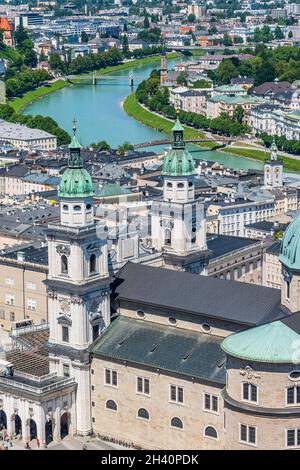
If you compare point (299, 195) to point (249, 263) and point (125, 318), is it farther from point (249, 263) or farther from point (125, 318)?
point (125, 318)

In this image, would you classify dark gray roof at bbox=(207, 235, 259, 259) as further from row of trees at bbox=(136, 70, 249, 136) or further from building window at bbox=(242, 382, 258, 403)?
row of trees at bbox=(136, 70, 249, 136)

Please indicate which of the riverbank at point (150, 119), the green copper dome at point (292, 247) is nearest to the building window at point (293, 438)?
the green copper dome at point (292, 247)

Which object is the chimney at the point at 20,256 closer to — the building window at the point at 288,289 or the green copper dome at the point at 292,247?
the green copper dome at the point at 292,247

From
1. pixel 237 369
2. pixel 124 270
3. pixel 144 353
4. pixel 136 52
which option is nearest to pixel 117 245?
pixel 124 270

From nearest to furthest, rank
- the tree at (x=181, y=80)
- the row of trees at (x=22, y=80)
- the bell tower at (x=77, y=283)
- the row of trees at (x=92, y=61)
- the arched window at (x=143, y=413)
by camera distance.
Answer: the arched window at (x=143, y=413)
the bell tower at (x=77, y=283)
the row of trees at (x=22, y=80)
the tree at (x=181, y=80)
the row of trees at (x=92, y=61)

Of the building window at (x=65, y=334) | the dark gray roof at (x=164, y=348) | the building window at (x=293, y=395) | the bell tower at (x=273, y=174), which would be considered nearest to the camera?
the building window at (x=293, y=395)

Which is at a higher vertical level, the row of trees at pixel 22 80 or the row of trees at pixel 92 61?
the row of trees at pixel 22 80

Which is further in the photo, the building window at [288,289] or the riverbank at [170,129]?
the riverbank at [170,129]

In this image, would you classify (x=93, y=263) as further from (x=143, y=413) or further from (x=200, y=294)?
(x=143, y=413)
